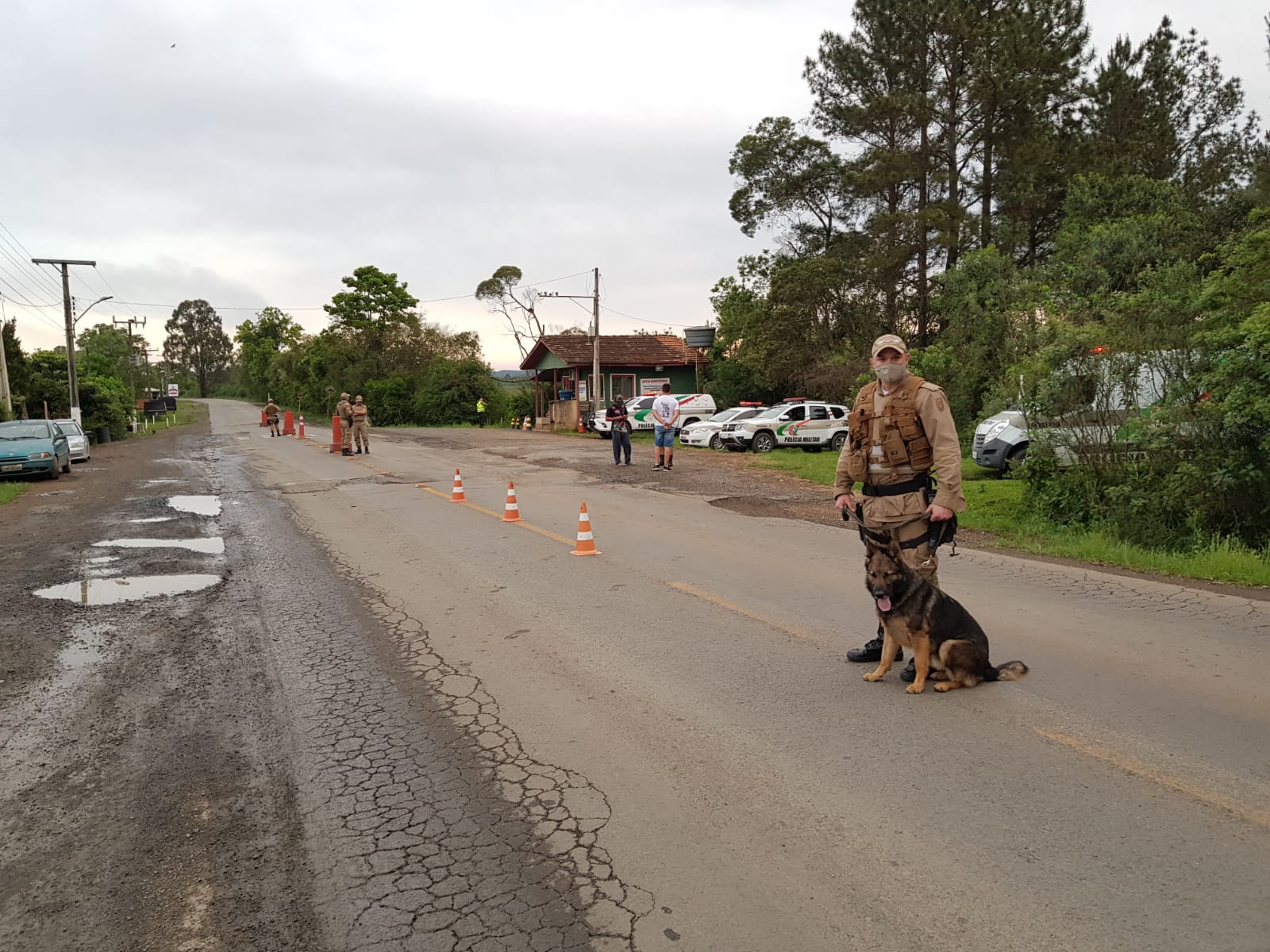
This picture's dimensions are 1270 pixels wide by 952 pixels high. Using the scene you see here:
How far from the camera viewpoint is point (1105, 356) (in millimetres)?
10156

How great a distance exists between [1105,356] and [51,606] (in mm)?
11158

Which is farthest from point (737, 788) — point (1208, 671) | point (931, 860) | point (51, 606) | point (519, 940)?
point (51, 606)

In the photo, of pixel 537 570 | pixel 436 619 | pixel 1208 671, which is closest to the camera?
pixel 1208 671

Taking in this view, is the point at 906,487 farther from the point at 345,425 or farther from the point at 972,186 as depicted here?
the point at 972,186

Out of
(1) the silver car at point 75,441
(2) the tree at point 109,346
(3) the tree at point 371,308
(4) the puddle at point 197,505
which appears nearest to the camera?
(4) the puddle at point 197,505

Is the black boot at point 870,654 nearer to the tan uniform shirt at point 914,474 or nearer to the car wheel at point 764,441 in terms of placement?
the tan uniform shirt at point 914,474

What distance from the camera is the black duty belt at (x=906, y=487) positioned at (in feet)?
16.5

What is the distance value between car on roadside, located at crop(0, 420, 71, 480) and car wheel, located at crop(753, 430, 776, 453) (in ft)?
59.8

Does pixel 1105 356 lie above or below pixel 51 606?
above

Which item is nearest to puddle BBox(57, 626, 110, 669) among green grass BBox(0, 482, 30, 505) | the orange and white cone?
the orange and white cone

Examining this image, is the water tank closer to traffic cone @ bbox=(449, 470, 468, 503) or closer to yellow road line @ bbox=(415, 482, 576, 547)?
yellow road line @ bbox=(415, 482, 576, 547)

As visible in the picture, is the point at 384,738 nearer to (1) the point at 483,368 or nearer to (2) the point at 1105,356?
(2) the point at 1105,356

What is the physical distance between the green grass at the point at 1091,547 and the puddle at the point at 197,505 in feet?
36.4

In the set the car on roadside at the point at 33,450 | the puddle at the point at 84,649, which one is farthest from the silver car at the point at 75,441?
the puddle at the point at 84,649
